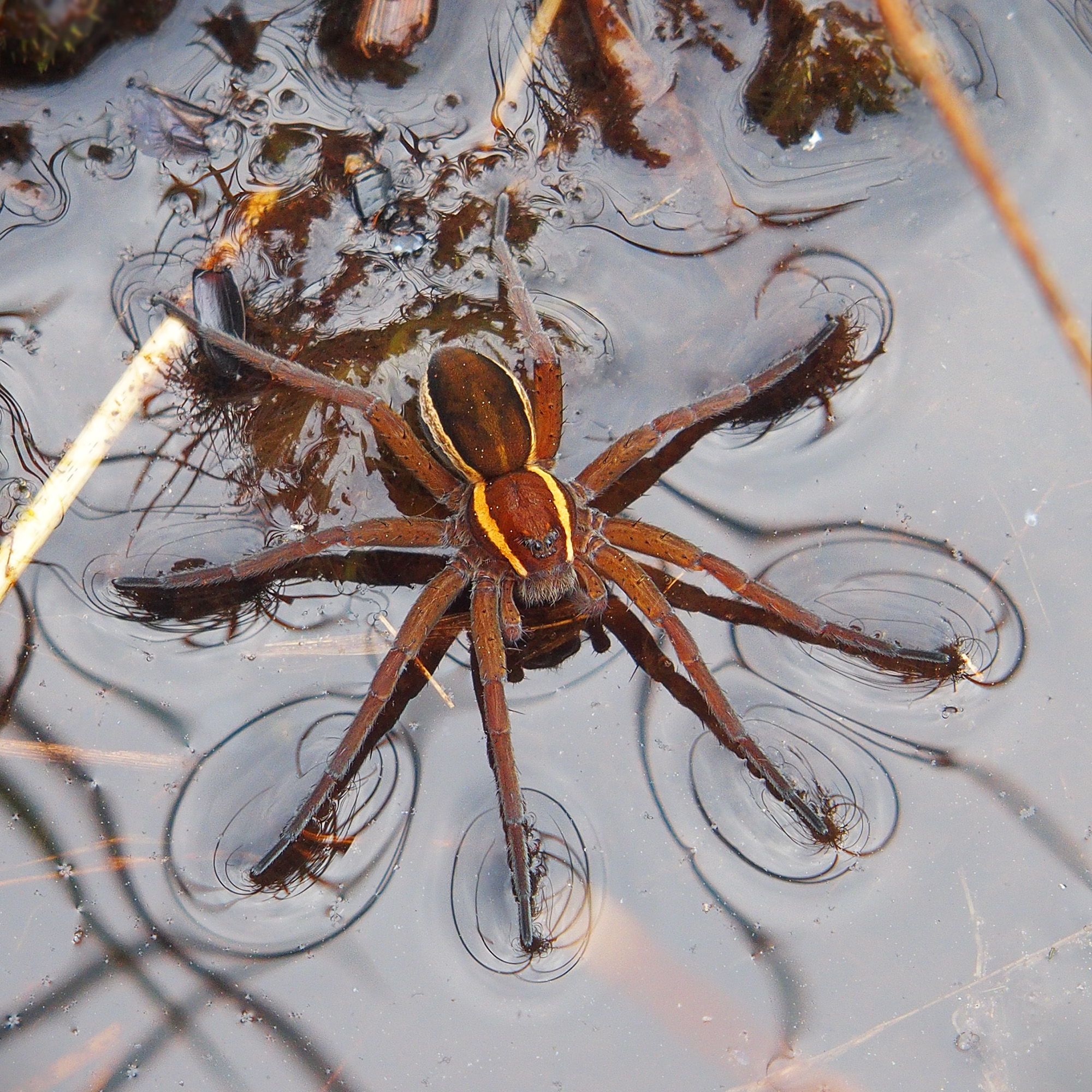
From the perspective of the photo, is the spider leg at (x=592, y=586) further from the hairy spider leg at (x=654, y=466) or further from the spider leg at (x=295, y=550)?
the spider leg at (x=295, y=550)

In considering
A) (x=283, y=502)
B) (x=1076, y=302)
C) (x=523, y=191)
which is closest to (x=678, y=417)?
(x=523, y=191)

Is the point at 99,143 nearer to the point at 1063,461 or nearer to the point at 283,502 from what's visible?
the point at 283,502

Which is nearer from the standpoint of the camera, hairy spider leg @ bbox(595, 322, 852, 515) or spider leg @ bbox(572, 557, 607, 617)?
spider leg @ bbox(572, 557, 607, 617)

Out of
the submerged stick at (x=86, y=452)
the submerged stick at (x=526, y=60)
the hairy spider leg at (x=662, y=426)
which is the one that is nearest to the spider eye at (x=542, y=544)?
the hairy spider leg at (x=662, y=426)

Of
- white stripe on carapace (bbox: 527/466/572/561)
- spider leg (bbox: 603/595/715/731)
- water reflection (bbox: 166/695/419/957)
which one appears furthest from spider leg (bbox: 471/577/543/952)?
spider leg (bbox: 603/595/715/731)

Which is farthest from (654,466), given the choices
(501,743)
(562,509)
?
(501,743)

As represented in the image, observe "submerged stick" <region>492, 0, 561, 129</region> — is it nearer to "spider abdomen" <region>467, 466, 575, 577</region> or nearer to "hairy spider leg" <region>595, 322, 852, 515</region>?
"hairy spider leg" <region>595, 322, 852, 515</region>
